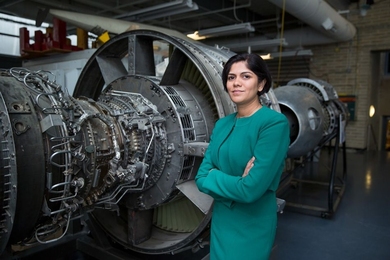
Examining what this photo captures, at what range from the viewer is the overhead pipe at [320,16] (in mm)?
4781

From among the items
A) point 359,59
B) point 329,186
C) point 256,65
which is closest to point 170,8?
point 329,186

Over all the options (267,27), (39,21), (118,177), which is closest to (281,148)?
(118,177)


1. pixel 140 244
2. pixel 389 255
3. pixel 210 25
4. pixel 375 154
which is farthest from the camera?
pixel 210 25

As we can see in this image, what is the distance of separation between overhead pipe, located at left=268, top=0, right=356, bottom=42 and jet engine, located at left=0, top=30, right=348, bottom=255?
120 inches

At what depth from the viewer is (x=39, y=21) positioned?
446 centimetres

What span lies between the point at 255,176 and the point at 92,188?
100cm

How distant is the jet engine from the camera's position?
1.29 metres

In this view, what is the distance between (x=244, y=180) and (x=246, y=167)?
7 cm

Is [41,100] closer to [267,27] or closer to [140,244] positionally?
[140,244]

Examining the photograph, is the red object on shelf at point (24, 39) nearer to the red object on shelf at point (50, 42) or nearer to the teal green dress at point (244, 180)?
the red object on shelf at point (50, 42)

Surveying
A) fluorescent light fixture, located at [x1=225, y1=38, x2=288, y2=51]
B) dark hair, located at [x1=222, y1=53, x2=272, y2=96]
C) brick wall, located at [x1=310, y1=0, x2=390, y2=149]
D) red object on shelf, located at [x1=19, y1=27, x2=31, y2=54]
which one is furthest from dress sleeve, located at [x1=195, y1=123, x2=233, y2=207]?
brick wall, located at [x1=310, y1=0, x2=390, y2=149]

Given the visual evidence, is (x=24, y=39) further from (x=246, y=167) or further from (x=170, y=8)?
(x=246, y=167)

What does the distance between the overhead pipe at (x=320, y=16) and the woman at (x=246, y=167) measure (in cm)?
375

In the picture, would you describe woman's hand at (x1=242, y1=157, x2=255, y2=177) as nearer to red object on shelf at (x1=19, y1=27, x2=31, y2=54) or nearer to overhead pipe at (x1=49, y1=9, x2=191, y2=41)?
overhead pipe at (x1=49, y1=9, x2=191, y2=41)
